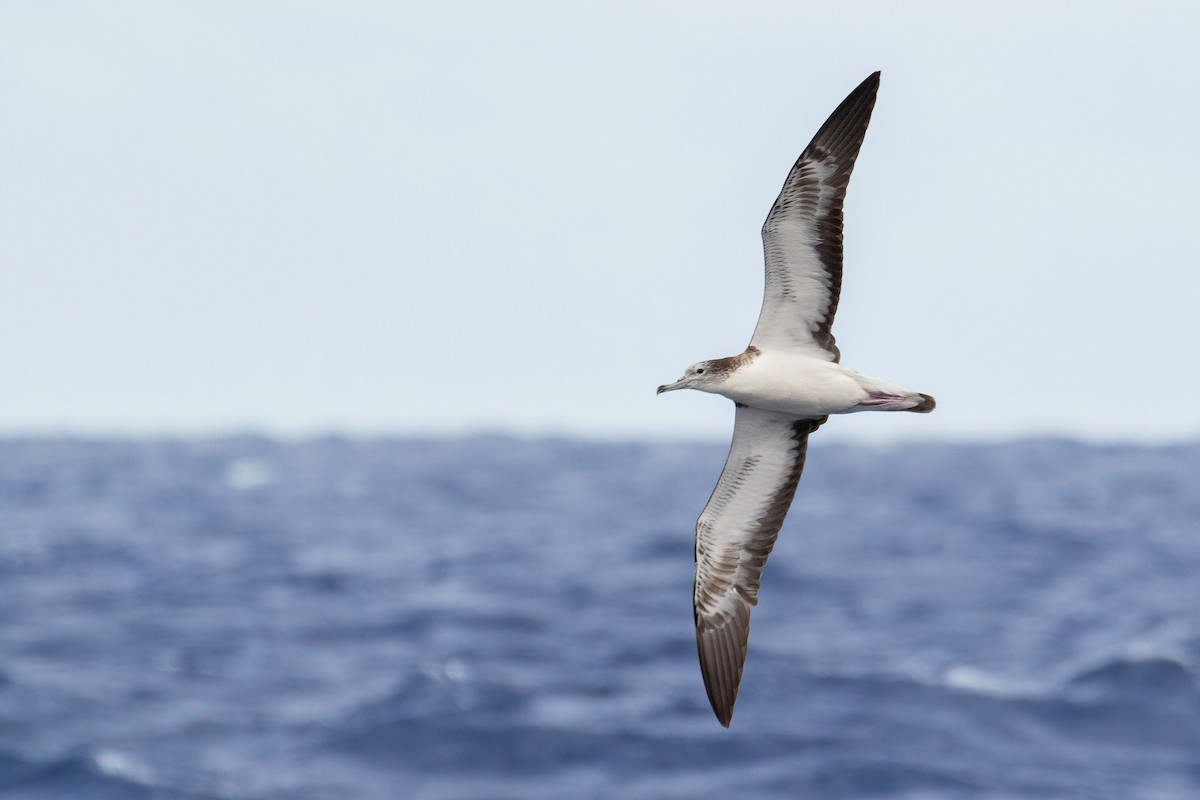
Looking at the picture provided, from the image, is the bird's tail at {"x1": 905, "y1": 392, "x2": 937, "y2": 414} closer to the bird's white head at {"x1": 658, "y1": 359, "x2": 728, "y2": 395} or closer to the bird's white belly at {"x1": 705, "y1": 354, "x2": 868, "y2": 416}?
the bird's white belly at {"x1": 705, "y1": 354, "x2": 868, "y2": 416}

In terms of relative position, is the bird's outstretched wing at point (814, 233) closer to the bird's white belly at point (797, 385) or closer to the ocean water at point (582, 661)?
the bird's white belly at point (797, 385)

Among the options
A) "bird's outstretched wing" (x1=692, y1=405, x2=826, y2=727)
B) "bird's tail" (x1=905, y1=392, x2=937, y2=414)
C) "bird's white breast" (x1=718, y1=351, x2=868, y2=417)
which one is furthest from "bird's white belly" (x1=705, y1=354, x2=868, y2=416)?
"bird's outstretched wing" (x1=692, y1=405, x2=826, y2=727)

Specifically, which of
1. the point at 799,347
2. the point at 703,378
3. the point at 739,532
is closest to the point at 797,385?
the point at 799,347

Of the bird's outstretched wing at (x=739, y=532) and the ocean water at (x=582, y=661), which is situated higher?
the bird's outstretched wing at (x=739, y=532)

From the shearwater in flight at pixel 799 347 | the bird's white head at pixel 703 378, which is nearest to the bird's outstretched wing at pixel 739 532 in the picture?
the shearwater in flight at pixel 799 347

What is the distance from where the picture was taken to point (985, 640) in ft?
101

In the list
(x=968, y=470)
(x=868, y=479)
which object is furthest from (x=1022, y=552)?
(x=968, y=470)

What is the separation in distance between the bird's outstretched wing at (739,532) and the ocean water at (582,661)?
347 inches

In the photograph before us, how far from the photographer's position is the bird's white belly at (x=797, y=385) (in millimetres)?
11734

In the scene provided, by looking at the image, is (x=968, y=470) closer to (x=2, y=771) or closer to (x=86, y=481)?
(x=86, y=481)

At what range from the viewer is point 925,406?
38.5ft

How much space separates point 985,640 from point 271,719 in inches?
612

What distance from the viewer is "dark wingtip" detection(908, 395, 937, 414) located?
11695 millimetres

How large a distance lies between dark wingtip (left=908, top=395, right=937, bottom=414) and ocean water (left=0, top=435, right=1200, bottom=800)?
1174 centimetres
